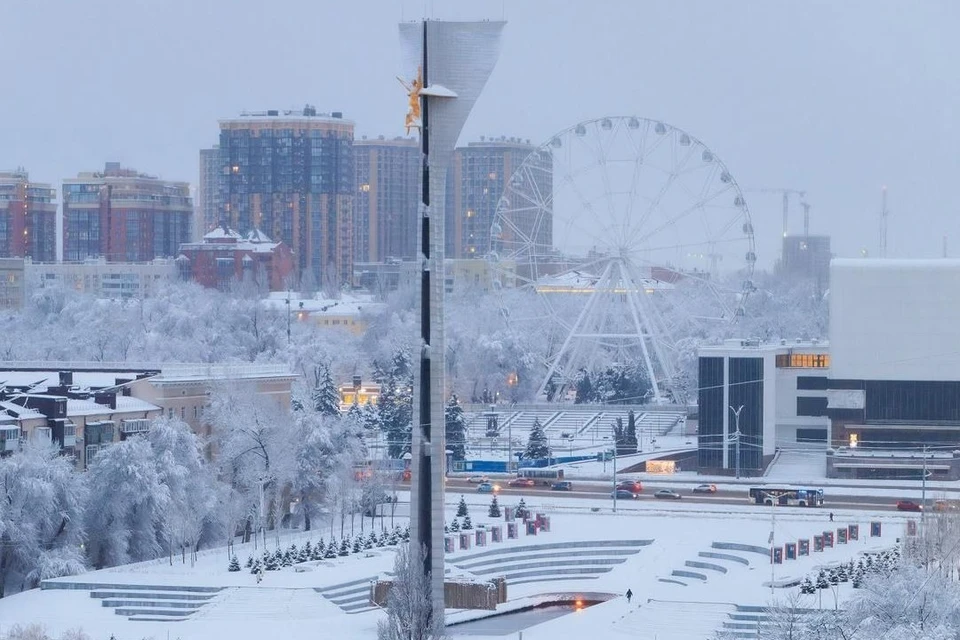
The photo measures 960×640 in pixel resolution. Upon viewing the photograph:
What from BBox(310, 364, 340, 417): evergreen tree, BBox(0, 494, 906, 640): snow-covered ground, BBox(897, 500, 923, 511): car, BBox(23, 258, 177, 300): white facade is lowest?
BBox(0, 494, 906, 640): snow-covered ground

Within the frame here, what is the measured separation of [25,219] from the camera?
162250 millimetres

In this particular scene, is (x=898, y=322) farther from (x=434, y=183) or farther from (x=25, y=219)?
(x=25, y=219)

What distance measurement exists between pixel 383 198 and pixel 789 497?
130 m

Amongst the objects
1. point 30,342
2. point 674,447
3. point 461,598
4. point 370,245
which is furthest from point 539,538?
point 370,245

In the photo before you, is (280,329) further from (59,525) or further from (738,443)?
(59,525)

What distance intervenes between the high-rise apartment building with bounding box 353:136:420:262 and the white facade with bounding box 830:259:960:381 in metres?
117

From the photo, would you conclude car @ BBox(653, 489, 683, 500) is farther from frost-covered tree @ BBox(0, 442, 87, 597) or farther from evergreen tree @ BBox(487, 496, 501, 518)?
frost-covered tree @ BBox(0, 442, 87, 597)

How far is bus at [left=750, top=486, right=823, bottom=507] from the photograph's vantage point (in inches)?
2032

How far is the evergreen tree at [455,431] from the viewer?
62219 mm

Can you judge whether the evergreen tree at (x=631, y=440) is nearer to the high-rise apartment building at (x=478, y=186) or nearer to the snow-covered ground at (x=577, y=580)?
the snow-covered ground at (x=577, y=580)

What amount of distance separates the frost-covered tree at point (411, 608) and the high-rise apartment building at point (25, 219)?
131 m

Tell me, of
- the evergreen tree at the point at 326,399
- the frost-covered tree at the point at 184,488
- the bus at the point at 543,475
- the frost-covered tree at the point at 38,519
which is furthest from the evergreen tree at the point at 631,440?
the frost-covered tree at the point at 38,519

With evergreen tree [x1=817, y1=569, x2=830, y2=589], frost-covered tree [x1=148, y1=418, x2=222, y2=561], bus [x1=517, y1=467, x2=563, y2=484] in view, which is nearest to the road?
bus [x1=517, y1=467, x2=563, y2=484]

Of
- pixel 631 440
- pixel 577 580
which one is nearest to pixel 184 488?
pixel 577 580
